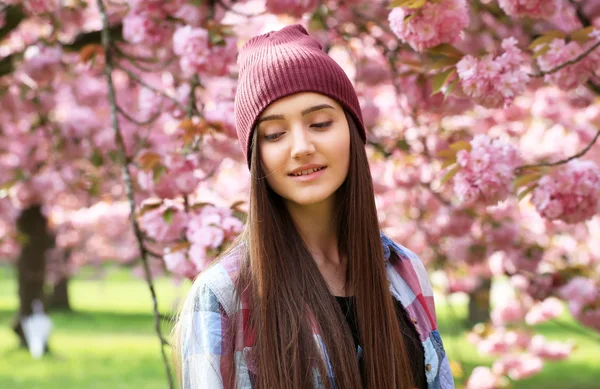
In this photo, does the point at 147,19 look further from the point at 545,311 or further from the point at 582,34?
the point at 545,311

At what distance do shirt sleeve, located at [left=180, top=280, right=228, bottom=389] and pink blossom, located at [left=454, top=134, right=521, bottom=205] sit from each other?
3.12 feet

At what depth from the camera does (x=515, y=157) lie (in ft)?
6.96

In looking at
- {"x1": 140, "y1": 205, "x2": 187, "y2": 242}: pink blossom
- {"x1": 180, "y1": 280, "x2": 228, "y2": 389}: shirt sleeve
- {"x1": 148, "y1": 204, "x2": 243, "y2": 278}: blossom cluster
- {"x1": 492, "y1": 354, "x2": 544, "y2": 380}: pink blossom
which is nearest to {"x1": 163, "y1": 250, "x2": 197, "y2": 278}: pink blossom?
{"x1": 148, "y1": 204, "x2": 243, "y2": 278}: blossom cluster

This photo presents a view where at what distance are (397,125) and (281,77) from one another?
413 centimetres

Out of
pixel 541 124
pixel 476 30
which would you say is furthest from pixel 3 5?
pixel 541 124

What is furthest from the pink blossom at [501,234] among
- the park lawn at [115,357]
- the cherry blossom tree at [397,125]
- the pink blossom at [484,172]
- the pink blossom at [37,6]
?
the pink blossom at [37,6]

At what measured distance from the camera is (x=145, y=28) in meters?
2.84

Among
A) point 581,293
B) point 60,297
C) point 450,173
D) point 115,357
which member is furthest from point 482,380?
point 60,297

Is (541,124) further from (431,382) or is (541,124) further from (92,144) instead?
(431,382)

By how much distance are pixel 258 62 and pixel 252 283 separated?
436 mm

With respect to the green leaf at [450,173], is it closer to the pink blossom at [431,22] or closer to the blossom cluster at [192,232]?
the pink blossom at [431,22]

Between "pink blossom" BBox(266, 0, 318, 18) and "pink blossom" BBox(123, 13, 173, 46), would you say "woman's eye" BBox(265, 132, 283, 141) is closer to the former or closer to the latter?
"pink blossom" BBox(266, 0, 318, 18)

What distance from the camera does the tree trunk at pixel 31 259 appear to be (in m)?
8.35

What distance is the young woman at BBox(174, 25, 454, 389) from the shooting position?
4.36ft
